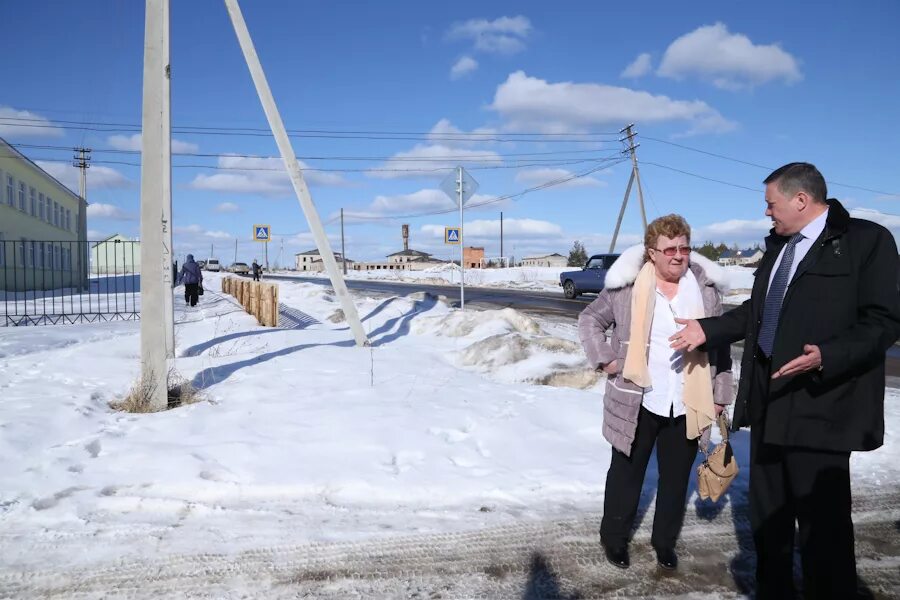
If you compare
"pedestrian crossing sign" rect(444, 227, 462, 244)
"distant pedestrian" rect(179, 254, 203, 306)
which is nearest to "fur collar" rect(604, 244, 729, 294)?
"pedestrian crossing sign" rect(444, 227, 462, 244)

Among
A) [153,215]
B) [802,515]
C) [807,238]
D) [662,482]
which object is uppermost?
[153,215]

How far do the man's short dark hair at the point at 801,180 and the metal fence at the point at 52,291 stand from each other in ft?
31.9

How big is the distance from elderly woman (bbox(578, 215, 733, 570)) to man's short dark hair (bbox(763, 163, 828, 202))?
20.2 inches

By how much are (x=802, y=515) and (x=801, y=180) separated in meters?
1.34

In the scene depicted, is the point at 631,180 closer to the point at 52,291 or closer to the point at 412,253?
the point at 52,291

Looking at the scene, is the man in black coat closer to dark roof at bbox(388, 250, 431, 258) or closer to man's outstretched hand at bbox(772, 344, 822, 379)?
man's outstretched hand at bbox(772, 344, 822, 379)

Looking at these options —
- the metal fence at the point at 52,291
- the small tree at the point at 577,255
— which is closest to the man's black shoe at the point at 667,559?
the metal fence at the point at 52,291

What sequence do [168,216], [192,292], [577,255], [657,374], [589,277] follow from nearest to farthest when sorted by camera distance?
[657,374] < [168,216] < [192,292] < [589,277] < [577,255]

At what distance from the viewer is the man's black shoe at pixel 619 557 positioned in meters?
3.04

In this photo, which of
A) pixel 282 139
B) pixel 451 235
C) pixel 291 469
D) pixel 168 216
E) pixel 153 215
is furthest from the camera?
pixel 451 235

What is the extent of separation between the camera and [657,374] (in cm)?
299

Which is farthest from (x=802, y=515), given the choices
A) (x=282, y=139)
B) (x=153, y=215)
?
(x=282, y=139)

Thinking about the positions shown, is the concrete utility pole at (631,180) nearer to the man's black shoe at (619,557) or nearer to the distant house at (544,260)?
the man's black shoe at (619,557)

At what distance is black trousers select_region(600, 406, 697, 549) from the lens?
305 centimetres
